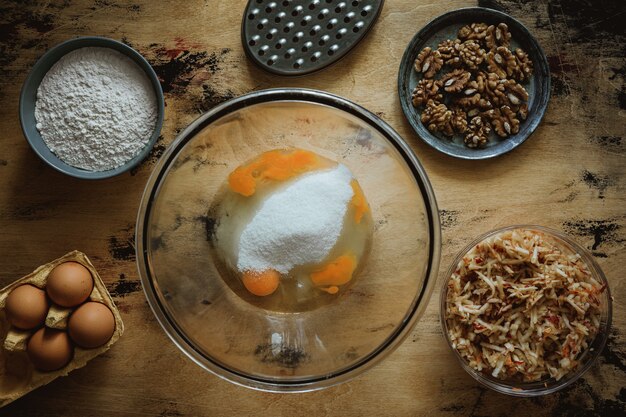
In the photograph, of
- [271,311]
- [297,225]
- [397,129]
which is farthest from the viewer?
[397,129]

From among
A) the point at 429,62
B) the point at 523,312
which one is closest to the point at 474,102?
the point at 429,62

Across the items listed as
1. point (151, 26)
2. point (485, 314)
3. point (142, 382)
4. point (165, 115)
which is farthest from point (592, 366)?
point (151, 26)

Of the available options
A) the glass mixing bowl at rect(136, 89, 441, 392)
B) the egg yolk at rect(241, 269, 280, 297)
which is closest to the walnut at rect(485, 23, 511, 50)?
the glass mixing bowl at rect(136, 89, 441, 392)

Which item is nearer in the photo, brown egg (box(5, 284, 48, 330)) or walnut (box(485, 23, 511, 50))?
brown egg (box(5, 284, 48, 330))

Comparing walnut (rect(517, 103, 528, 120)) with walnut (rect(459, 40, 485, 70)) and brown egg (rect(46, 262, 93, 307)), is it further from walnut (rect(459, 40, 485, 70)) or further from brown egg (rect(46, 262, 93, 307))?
brown egg (rect(46, 262, 93, 307))

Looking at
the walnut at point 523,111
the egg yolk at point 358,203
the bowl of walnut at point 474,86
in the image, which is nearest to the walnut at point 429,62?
the bowl of walnut at point 474,86

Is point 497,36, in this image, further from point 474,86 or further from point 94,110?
point 94,110

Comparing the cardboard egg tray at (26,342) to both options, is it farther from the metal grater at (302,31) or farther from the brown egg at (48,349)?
the metal grater at (302,31)
